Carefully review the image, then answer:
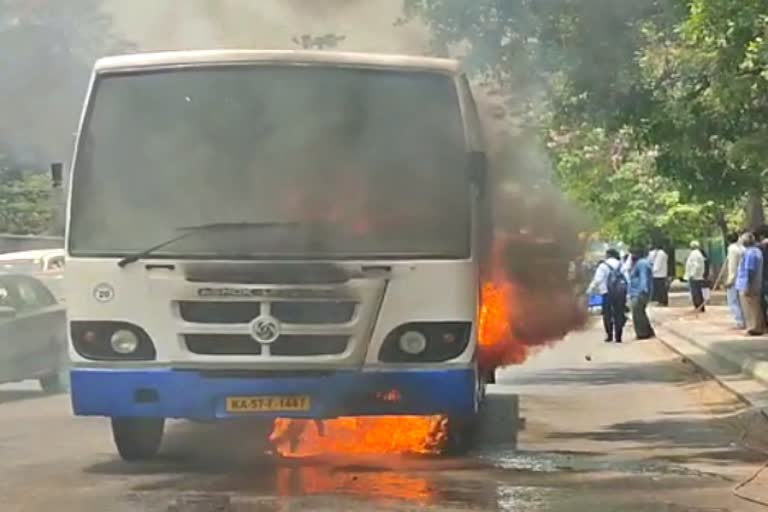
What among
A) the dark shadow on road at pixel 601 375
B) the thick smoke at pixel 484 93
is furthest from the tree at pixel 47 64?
the dark shadow on road at pixel 601 375

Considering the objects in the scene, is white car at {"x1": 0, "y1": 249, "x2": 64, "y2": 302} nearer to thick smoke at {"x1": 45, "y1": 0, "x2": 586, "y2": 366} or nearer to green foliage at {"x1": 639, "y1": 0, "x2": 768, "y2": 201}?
thick smoke at {"x1": 45, "y1": 0, "x2": 586, "y2": 366}

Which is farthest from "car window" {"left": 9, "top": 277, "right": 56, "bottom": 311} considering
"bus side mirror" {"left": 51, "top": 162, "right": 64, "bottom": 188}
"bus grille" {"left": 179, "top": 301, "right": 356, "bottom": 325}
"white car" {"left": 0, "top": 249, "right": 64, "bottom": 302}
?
"bus grille" {"left": 179, "top": 301, "right": 356, "bottom": 325}

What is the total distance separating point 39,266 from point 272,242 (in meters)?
9.57

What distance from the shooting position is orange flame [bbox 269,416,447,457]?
961 cm

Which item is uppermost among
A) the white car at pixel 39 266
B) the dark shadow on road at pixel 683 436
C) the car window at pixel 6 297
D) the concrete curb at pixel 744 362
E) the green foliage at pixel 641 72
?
the green foliage at pixel 641 72

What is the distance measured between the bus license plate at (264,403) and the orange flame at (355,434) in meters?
1.40

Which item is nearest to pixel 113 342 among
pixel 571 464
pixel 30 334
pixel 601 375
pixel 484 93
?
pixel 571 464

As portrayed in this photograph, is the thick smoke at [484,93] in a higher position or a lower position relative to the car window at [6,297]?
higher

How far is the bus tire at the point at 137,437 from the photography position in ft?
29.7

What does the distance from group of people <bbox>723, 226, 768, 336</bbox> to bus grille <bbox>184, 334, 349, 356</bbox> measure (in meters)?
12.4

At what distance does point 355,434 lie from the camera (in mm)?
9742

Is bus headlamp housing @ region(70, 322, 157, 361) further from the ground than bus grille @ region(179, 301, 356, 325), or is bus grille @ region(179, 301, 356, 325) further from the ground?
bus grille @ region(179, 301, 356, 325)

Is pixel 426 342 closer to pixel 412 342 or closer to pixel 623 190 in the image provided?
pixel 412 342

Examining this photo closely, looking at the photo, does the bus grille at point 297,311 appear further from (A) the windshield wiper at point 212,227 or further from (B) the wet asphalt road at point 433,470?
(B) the wet asphalt road at point 433,470
